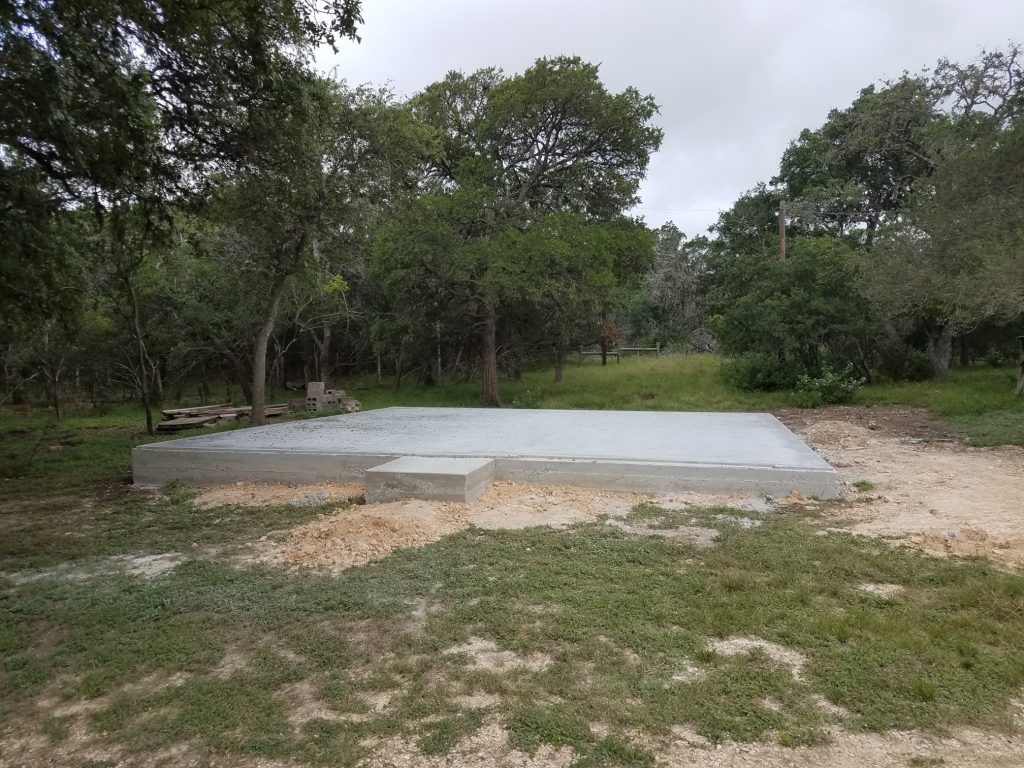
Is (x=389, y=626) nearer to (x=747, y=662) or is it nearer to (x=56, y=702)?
(x=56, y=702)

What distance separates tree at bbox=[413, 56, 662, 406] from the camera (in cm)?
1371

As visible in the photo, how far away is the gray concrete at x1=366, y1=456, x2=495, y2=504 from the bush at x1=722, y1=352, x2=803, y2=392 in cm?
1245

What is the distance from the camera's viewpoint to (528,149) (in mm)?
14953

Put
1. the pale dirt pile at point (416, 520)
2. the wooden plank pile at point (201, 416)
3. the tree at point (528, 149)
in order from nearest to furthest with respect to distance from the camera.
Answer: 1. the pale dirt pile at point (416, 520)
2. the wooden plank pile at point (201, 416)
3. the tree at point (528, 149)

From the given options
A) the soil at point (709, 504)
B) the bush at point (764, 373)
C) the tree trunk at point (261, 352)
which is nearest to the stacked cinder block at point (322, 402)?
the tree trunk at point (261, 352)

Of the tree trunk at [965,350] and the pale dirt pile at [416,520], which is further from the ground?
the tree trunk at [965,350]

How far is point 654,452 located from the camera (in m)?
6.20

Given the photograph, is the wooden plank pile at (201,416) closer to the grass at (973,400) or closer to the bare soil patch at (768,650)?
the bare soil patch at (768,650)

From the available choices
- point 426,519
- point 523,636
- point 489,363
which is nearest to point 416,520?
point 426,519

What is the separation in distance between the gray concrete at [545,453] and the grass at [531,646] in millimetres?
1453

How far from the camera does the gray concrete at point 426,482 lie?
5.20 meters

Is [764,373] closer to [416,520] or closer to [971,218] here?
[971,218]

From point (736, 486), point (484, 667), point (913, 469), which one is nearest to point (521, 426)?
point (736, 486)

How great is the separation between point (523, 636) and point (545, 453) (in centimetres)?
335
